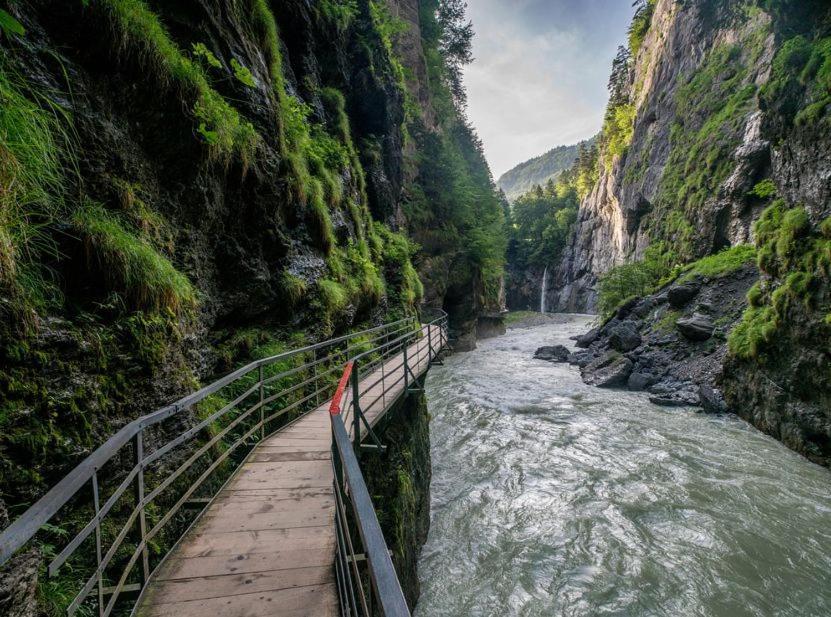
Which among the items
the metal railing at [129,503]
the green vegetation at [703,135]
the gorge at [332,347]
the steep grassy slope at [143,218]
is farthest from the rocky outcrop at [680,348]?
the metal railing at [129,503]

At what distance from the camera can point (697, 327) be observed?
560 inches

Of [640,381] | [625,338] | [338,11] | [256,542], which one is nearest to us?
[256,542]

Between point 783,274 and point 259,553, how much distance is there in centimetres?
1182

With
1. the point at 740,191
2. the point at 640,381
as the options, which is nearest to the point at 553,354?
the point at 640,381

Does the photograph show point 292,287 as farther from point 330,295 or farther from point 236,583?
Answer: point 236,583

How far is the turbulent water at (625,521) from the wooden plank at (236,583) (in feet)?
12.8

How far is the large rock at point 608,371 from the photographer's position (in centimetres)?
1495

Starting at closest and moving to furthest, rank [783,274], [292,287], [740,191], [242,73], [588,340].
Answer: [242,73]
[292,287]
[783,274]
[740,191]
[588,340]

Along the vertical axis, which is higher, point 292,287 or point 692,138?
point 692,138

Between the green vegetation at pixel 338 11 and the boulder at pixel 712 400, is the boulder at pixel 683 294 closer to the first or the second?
the boulder at pixel 712 400

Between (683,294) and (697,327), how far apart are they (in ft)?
11.2

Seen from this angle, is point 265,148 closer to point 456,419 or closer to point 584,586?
point 584,586

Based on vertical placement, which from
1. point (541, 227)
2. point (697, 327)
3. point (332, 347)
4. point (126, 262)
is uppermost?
point (541, 227)

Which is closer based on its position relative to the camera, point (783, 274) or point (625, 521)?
point (625, 521)
